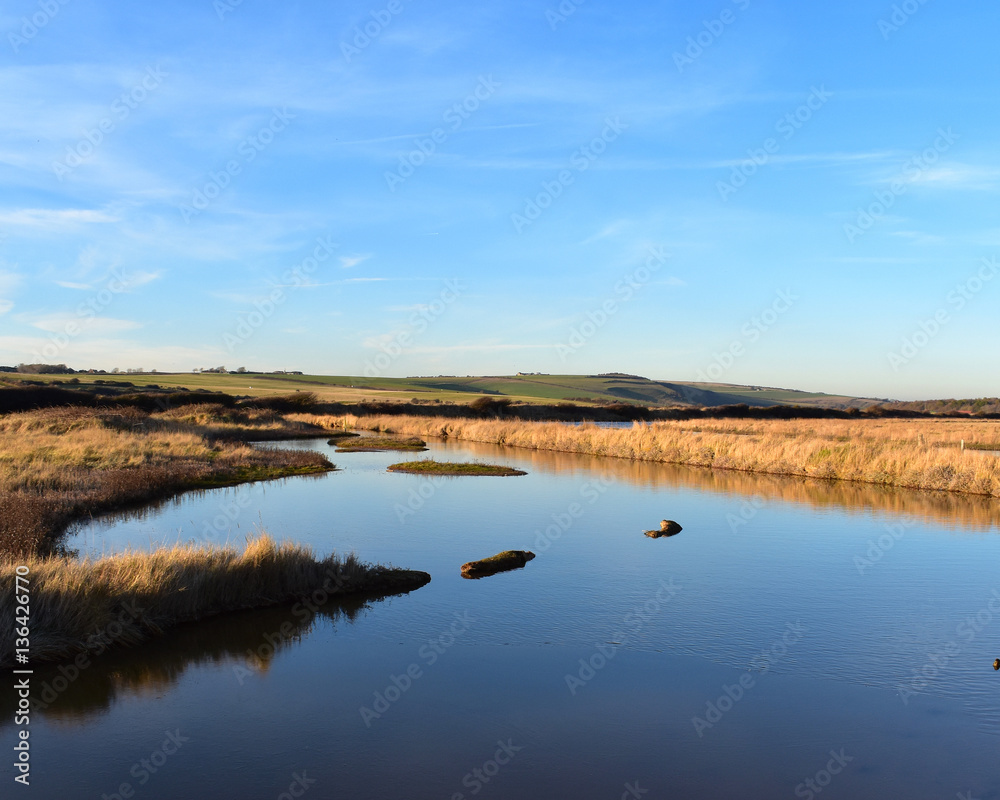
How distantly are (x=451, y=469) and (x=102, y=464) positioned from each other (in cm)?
1136

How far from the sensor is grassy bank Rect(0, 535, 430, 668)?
8.50 m

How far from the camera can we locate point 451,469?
2797 cm

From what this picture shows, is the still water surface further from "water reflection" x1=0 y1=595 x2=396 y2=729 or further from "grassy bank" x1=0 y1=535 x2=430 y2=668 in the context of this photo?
"grassy bank" x1=0 y1=535 x2=430 y2=668

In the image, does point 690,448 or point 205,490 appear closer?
point 205,490


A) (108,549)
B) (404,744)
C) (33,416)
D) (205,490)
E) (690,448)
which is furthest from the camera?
(33,416)

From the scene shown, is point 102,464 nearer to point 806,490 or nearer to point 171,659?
point 171,659

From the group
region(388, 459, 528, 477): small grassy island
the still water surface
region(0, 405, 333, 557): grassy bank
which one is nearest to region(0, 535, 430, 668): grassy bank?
the still water surface

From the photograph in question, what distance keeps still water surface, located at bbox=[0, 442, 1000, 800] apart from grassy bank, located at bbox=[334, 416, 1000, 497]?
8.33m

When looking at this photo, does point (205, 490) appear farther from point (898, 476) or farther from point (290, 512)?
point (898, 476)

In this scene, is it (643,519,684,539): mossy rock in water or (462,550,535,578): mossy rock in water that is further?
(643,519,684,539): mossy rock in water

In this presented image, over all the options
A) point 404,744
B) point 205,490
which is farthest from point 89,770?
point 205,490

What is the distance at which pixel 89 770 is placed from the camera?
6.18m

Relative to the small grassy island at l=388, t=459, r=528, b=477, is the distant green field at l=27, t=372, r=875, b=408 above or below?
above

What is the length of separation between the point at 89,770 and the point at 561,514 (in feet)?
44.5
